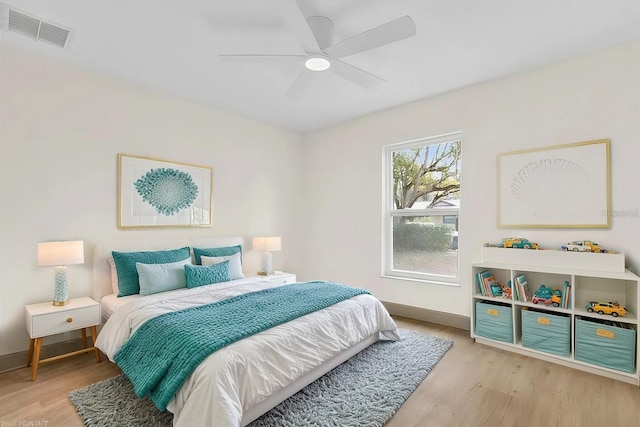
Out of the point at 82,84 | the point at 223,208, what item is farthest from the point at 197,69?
the point at 223,208

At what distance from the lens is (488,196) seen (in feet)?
10.6

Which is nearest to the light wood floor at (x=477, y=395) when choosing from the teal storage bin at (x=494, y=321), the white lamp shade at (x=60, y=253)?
the teal storage bin at (x=494, y=321)

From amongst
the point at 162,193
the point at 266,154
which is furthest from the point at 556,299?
the point at 162,193

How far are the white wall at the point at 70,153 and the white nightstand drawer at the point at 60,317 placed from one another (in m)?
0.31

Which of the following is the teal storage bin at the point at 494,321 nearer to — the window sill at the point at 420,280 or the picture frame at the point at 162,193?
the window sill at the point at 420,280

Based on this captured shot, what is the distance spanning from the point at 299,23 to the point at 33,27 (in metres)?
1.96

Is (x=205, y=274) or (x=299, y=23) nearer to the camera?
(x=299, y=23)

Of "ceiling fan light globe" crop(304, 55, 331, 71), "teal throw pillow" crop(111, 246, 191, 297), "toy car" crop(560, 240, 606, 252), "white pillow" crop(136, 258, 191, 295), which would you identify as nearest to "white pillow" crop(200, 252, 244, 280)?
"white pillow" crop(136, 258, 191, 295)

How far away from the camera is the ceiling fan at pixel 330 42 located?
186 cm

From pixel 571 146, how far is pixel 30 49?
4669 millimetres

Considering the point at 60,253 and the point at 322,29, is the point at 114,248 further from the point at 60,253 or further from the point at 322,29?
the point at 322,29

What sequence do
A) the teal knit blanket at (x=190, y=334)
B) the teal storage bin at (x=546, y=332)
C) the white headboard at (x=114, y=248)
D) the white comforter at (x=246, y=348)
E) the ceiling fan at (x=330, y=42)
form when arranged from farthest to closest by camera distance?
the white headboard at (x=114, y=248)
the teal storage bin at (x=546, y=332)
the ceiling fan at (x=330, y=42)
the teal knit blanket at (x=190, y=334)
the white comforter at (x=246, y=348)

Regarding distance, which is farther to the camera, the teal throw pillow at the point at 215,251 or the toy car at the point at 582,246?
the teal throw pillow at the point at 215,251

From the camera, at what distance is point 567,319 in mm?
2582
